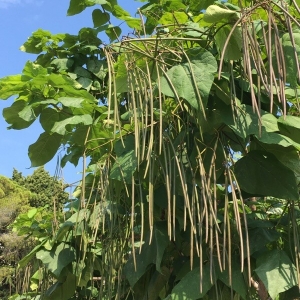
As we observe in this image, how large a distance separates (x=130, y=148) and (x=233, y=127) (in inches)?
9.7

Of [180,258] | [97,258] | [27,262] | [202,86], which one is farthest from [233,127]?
[27,262]

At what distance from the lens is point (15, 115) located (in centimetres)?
121

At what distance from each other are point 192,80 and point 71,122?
0.32 meters

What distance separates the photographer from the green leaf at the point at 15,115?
1.20 meters

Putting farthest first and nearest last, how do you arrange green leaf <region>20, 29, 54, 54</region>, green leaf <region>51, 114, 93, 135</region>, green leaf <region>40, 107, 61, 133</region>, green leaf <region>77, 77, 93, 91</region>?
green leaf <region>20, 29, 54, 54</region>, green leaf <region>77, 77, 93, 91</region>, green leaf <region>40, 107, 61, 133</region>, green leaf <region>51, 114, 93, 135</region>

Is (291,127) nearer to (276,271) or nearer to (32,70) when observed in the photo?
(276,271)

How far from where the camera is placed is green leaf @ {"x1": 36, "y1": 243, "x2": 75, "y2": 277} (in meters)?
1.30

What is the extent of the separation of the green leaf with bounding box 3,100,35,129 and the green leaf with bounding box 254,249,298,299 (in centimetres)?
61

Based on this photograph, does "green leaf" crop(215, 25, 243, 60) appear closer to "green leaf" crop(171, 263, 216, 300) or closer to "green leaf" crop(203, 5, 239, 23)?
"green leaf" crop(203, 5, 239, 23)

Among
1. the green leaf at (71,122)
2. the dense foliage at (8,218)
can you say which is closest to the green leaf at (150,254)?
the green leaf at (71,122)

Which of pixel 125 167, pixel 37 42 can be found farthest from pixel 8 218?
pixel 125 167

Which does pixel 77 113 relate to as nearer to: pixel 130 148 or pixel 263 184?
pixel 130 148

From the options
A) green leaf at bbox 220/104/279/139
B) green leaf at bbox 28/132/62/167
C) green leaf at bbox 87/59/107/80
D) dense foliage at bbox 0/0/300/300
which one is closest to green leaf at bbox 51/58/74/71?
green leaf at bbox 87/59/107/80

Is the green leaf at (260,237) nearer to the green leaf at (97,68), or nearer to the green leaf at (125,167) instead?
the green leaf at (125,167)
